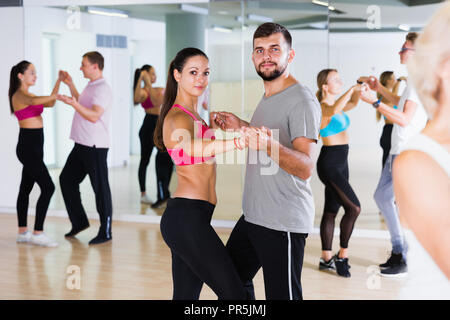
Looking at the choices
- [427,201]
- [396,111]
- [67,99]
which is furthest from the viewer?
[67,99]

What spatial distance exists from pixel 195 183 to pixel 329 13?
3.65m

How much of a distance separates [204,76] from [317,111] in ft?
1.83

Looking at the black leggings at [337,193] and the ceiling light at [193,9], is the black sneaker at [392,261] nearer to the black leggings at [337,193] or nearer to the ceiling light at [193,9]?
the black leggings at [337,193]

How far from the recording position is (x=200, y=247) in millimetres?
2438

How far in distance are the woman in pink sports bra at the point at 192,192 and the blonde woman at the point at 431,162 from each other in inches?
50.2

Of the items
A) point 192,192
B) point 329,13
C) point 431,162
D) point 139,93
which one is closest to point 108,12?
point 139,93

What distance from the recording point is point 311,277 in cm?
434

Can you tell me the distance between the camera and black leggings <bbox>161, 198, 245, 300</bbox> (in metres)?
2.44

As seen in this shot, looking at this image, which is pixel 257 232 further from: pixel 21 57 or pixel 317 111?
pixel 21 57

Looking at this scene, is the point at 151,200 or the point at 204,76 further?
the point at 151,200

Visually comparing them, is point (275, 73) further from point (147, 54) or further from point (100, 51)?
point (100, 51)

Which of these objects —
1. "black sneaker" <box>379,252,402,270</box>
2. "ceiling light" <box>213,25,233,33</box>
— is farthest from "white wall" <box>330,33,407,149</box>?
"black sneaker" <box>379,252,402,270</box>

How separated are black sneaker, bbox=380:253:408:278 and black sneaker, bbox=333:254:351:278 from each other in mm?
263
